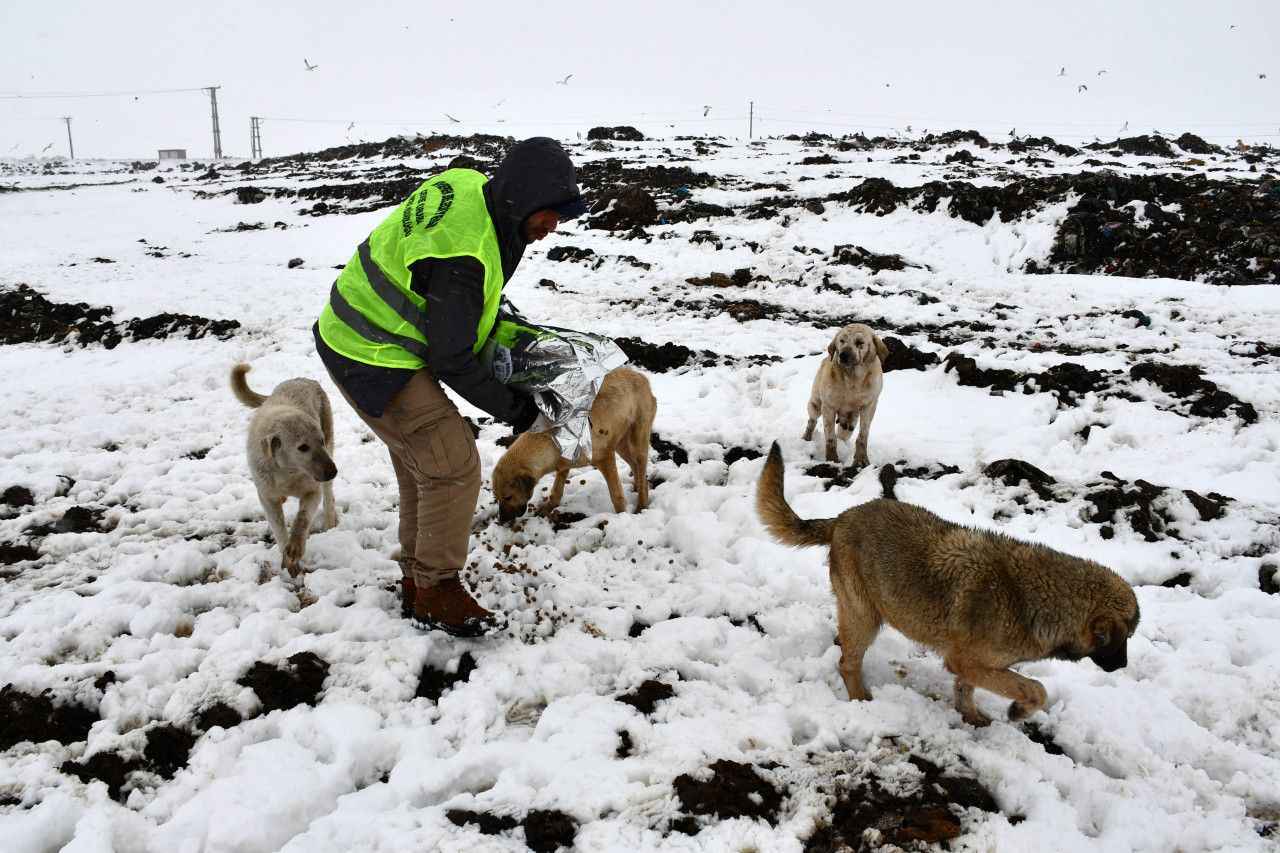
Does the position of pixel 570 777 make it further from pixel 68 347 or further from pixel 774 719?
pixel 68 347

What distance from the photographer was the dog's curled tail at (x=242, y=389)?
5.34 meters

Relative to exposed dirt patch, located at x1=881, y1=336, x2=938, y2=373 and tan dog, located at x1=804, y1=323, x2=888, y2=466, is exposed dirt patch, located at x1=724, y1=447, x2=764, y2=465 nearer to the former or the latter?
tan dog, located at x1=804, y1=323, x2=888, y2=466

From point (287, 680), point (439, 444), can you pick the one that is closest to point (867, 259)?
point (439, 444)

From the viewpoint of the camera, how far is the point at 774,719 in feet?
10.9

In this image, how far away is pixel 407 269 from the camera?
Answer: 3.11 meters

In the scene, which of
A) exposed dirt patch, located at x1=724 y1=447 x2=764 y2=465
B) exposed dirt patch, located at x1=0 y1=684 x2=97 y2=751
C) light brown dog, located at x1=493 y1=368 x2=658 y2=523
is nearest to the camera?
exposed dirt patch, located at x1=0 y1=684 x2=97 y2=751

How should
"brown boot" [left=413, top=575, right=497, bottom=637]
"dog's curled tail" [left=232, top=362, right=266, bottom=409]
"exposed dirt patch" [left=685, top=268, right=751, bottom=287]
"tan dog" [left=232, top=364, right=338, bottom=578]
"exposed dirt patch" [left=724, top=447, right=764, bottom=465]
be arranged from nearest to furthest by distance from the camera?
1. "brown boot" [left=413, top=575, right=497, bottom=637]
2. "tan dog" [left=232, top=364, right=338, bottom=578]
3. "dog's curled tail" [left=232, top=362, right=266, bottom=409]
4. "exposed dirt patch" [left=724, top=447, right=764, bottom=465]
5. "exposed dirt patch" [left=685, top=268, right=751, bottom=287]

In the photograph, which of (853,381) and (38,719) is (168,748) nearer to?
(38,719)

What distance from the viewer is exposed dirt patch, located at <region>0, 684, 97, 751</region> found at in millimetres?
3080

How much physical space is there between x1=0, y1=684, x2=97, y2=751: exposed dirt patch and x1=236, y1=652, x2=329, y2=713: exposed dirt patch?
0.67 m

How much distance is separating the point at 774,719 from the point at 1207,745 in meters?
1.95

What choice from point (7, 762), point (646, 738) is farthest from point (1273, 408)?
point (7, 762)

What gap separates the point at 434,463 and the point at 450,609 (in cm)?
90

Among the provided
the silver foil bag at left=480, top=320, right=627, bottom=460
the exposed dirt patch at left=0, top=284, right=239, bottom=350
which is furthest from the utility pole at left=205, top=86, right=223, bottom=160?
the silver foil bag at left=480, top=320, right=627, bottom=460
